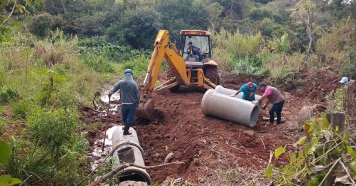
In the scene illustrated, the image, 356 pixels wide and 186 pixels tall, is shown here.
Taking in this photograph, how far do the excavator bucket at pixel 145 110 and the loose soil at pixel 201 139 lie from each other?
299mm

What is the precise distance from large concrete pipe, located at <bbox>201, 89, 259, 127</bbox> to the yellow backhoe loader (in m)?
1.53

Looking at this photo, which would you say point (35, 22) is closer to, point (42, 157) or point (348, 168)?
point (42, 157)

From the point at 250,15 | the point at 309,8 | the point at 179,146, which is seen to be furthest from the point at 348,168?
the point at 250,15

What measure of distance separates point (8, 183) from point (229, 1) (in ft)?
111

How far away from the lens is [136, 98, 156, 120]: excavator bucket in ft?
31.1

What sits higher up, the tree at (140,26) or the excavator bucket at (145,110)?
the tree at (140,26)

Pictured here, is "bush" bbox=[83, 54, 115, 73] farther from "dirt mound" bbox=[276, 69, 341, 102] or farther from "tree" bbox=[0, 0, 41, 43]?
"tree" bbox=[0, 0, 41, 43]

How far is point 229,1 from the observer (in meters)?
34.4

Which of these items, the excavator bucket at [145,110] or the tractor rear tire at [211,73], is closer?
the excavator bucket at [145,110]

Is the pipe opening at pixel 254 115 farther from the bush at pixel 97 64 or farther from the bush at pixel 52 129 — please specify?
the bush at pixel 97 64

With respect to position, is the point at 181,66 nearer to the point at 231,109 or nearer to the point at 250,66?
the point at 231,109

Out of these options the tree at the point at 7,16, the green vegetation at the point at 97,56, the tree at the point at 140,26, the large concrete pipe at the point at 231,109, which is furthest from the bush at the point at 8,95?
the tree at the point at 140,26

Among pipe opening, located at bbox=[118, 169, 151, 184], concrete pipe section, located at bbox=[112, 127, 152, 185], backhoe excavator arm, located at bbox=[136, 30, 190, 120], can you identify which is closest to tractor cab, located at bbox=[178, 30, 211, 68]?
backhoe excavator arm, located at bbox=[136, 30, 190, 120]

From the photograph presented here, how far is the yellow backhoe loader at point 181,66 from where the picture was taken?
9727mm
